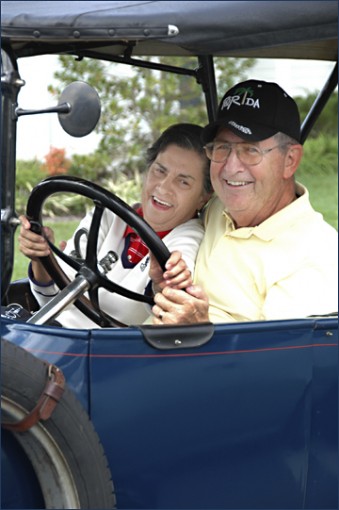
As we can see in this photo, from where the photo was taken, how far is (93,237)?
2768 mm

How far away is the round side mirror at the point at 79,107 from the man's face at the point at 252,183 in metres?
0.57

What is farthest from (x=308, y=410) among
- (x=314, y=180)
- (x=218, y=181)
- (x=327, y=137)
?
(x=327, y=137)

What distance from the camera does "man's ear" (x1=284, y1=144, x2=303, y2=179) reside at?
2.99m

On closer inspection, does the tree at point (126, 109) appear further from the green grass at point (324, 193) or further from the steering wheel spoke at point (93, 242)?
the steering wheel spoke at point (93, 242)

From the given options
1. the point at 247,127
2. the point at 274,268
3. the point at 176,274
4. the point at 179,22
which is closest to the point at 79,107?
the point at 179,22

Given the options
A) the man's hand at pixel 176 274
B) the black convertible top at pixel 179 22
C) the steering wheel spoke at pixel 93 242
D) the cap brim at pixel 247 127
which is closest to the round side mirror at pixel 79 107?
the black convertible top at pixel 179 22

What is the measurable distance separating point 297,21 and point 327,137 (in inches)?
349

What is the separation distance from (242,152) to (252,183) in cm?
10

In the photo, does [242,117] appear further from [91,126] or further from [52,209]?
[52,209]

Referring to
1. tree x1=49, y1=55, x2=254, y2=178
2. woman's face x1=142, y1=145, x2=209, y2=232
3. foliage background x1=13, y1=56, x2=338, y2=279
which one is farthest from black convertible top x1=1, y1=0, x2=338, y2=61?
tree x1=49, y1=55, x2=254, y2=178

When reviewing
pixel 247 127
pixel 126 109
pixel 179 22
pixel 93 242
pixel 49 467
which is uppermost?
pixel 179 22

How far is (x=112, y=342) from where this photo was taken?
8.06 ft

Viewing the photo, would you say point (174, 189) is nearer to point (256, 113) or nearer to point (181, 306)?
point (256, 113)

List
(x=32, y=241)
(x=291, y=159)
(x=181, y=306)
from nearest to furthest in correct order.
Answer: (x=181, y=306) < (x=32, y=241) < (x=291, y=159)
